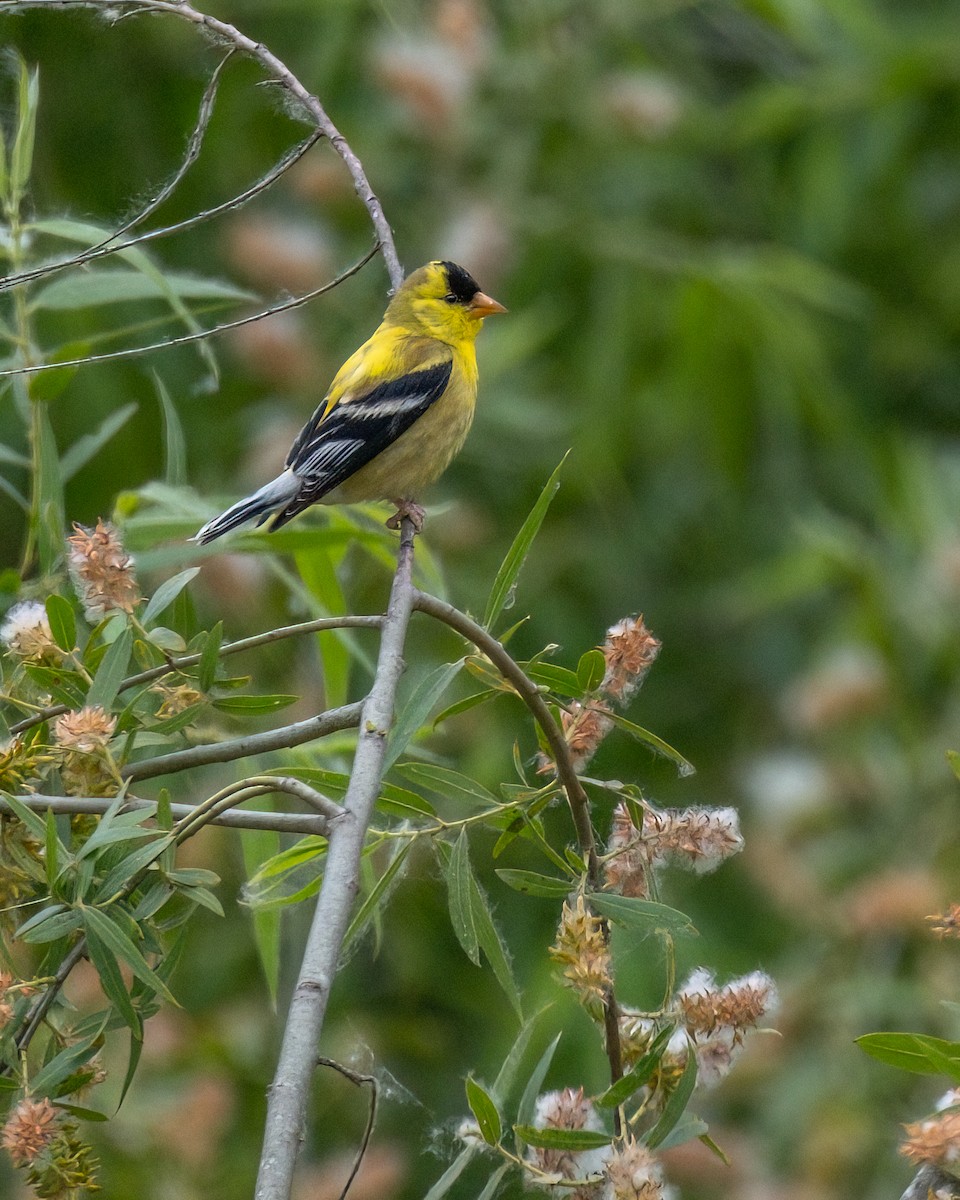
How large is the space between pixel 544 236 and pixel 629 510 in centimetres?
85

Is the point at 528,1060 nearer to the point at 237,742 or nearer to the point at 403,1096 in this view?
the point at 403,1096

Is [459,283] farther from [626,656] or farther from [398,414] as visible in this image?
[626,656]

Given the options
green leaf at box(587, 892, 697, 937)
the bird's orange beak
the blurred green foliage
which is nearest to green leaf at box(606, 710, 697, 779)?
green leaf at box(587, 892, 697, 937)

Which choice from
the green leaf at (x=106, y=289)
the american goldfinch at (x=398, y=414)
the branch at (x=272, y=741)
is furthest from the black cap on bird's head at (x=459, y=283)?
the branch at (x=272, y=741)

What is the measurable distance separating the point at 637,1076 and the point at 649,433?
372cm

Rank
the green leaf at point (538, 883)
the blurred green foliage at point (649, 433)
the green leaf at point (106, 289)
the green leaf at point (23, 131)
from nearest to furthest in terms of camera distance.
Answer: the green leaf at point (538, 883)
the green leaf at point (23, 131)
the green leaf at point (106, 289)
the blurred green foliage at point (649, 433)

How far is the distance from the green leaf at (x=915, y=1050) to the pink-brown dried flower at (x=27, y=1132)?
0.61 metres

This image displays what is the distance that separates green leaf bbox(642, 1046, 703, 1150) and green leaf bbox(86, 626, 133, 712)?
1.86ft

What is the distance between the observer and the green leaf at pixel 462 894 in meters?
1.38

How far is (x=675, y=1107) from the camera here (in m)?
1.21

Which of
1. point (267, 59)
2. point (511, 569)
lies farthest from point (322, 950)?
point (267, 59)

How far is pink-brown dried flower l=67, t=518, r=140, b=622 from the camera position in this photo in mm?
1354

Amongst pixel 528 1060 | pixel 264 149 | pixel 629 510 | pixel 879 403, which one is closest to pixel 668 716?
pixel 629 510

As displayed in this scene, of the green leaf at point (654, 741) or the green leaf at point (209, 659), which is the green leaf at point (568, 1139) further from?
the green leaf at point (209, 659)
